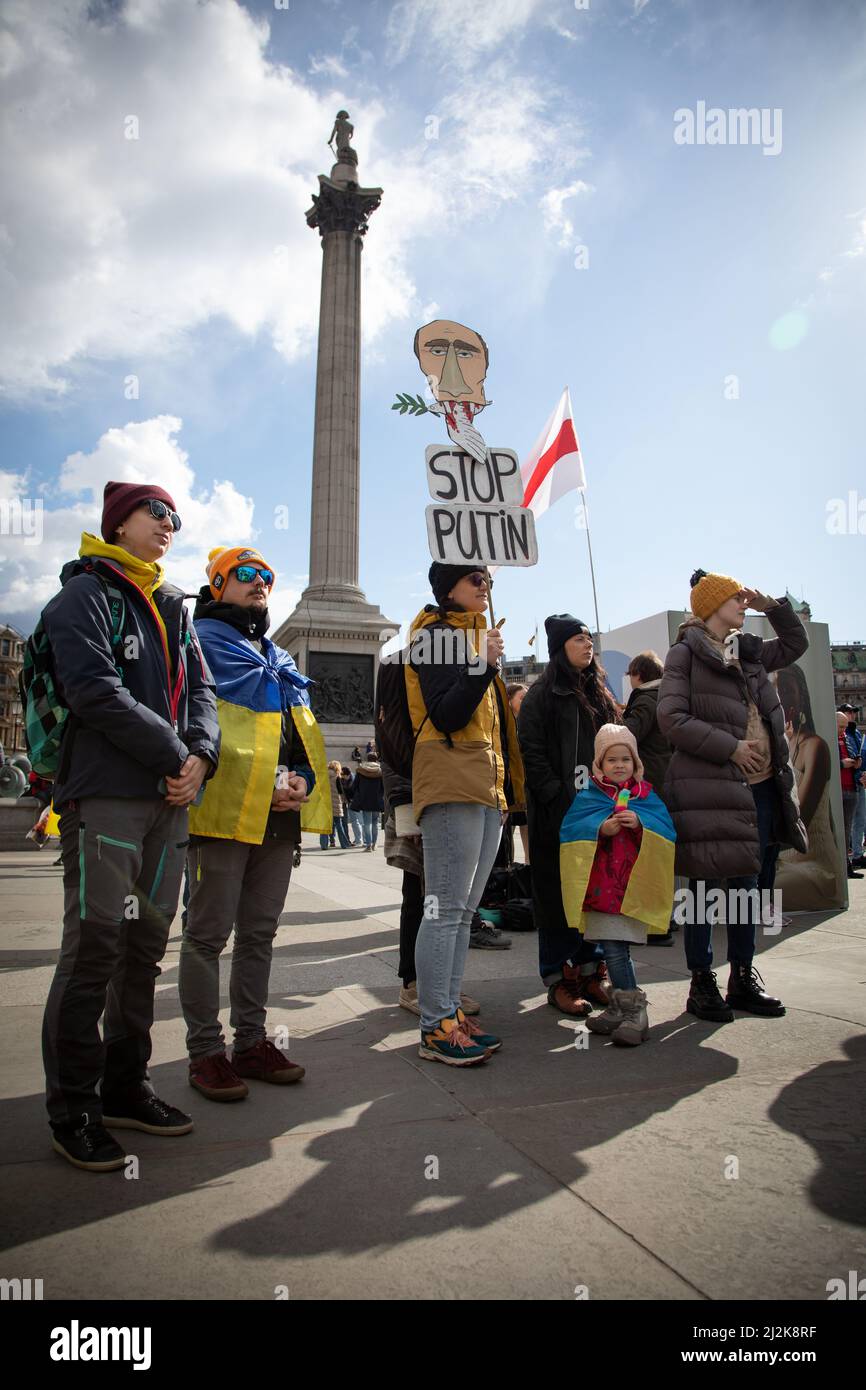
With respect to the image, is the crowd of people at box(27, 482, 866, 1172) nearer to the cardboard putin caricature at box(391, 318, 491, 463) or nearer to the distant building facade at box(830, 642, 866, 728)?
the cardboard putin caricature at box(391, 318, 491, 463)

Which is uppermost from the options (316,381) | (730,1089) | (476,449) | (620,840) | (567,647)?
(316,381)

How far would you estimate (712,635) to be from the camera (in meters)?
4.50

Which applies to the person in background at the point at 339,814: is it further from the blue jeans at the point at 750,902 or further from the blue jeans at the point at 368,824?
the blue jeans at the point at 750,902

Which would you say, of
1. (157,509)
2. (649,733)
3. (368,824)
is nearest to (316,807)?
(157,509)

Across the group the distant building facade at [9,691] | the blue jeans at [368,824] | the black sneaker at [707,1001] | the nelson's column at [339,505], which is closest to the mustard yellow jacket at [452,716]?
the black sneaker at [707,1001]

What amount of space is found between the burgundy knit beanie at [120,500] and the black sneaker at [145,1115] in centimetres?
186

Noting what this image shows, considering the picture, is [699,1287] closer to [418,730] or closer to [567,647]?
[418,730]

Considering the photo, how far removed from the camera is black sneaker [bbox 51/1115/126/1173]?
89.9 inches

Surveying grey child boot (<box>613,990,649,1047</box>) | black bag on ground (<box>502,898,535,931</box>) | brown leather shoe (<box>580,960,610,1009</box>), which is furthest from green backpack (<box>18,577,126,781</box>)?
black bag on ground (<box>502,898,535,931</box>)

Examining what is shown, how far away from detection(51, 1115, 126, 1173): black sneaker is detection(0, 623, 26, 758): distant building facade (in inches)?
3276

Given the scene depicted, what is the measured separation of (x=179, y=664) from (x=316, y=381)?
28.9 meters

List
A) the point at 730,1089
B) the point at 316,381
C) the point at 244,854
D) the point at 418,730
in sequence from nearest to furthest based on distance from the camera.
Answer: the point at 730,1089 < the point at 244,854 < the point at 418,730 < the point at 316,381

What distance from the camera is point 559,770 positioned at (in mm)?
4426
